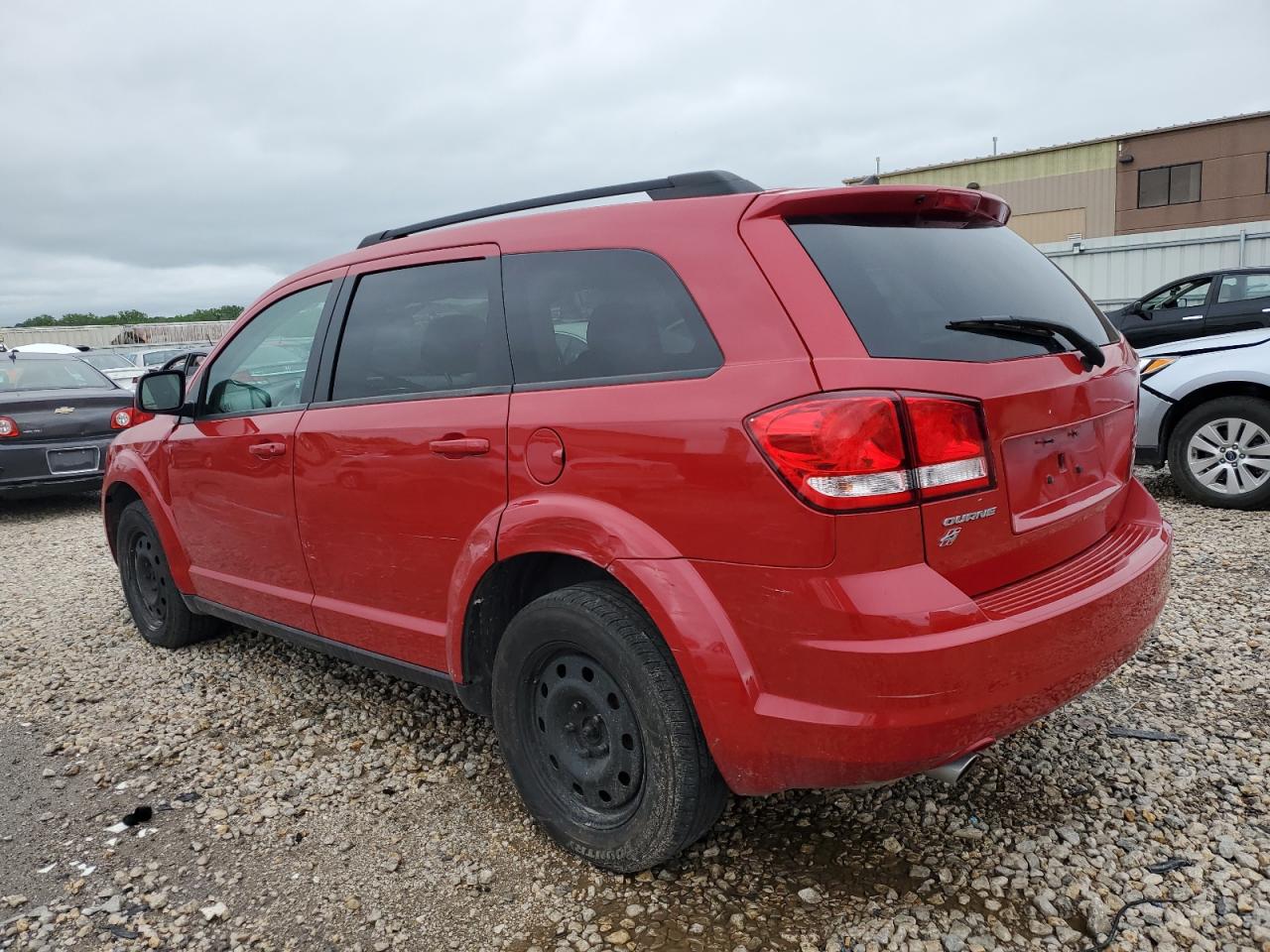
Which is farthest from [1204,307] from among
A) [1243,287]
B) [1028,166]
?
[1028,166]

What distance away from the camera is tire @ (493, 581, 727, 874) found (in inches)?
85.0

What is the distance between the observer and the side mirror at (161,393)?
383 cm

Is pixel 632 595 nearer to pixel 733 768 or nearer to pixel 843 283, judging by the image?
pixel 733 768

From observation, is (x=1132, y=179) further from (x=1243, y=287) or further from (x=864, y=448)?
(x=864, y=448)

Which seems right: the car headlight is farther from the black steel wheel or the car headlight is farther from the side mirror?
the side mirror

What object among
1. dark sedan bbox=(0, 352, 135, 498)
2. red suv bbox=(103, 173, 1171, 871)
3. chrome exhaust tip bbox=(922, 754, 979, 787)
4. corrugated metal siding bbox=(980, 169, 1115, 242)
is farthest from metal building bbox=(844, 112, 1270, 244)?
chrome exhaust tip bbox=(922, 754, 979, 787)

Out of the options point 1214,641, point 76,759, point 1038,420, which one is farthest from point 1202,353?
point 76,759

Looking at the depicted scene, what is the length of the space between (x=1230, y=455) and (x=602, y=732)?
5.45 metres

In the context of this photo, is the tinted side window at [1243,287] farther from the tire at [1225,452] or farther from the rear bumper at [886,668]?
the rear bumper at [886,668]

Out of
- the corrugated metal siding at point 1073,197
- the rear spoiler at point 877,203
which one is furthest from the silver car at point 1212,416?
the corrugated metal siding at point 1073,197

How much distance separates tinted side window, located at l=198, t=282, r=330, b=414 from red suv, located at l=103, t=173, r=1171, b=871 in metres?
0.36

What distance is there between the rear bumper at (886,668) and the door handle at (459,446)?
80 centimetres

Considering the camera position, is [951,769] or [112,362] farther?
[112,362]

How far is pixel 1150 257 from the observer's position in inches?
672
